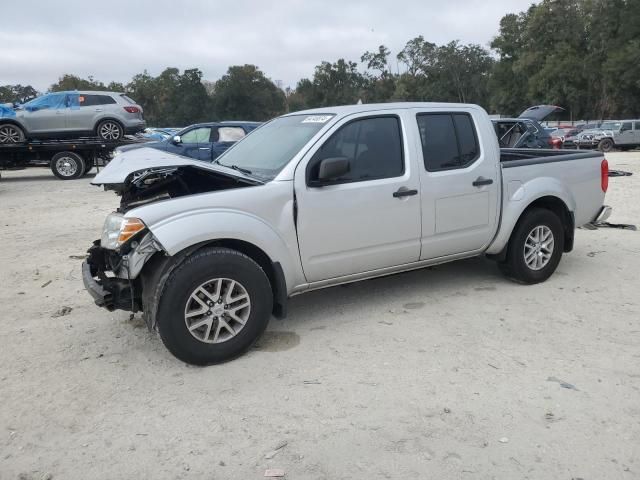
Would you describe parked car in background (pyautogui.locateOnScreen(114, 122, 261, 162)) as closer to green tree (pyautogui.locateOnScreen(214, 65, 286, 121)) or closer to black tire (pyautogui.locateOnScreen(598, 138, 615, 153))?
black tire (pyautogui.locateOnScreen(598, 138, 615, 153))

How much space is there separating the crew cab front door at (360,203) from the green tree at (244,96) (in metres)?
73.8

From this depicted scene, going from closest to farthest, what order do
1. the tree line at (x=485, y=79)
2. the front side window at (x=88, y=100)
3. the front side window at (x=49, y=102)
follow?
the front side window at (x=49, y=102) → the front side window at (x=88, y=100) → the tree line at (x=485, y=79)

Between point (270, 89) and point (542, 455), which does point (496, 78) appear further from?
point (542, 455)

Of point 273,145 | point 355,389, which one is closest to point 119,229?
point 273,145

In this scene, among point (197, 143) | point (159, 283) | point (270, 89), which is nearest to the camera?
point (159, 283)

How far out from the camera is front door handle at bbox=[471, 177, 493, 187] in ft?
16.2

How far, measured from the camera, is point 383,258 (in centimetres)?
457

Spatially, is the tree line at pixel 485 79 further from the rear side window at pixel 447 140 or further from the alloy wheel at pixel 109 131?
the rear side window at pixel 447 140

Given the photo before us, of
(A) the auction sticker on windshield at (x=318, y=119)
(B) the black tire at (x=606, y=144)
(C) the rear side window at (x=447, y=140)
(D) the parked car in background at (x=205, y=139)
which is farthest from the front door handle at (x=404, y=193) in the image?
(B) the black tire at (x=606, y=144)

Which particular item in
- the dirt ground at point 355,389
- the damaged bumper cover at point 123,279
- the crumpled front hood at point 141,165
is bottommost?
the dirt ground at point 355,389

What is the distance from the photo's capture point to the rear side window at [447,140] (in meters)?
4.79

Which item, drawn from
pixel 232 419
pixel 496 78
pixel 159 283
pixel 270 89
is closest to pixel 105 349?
pixel 159 283

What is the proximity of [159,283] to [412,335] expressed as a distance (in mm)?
1956

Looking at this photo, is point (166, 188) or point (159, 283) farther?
point (166, 188)
